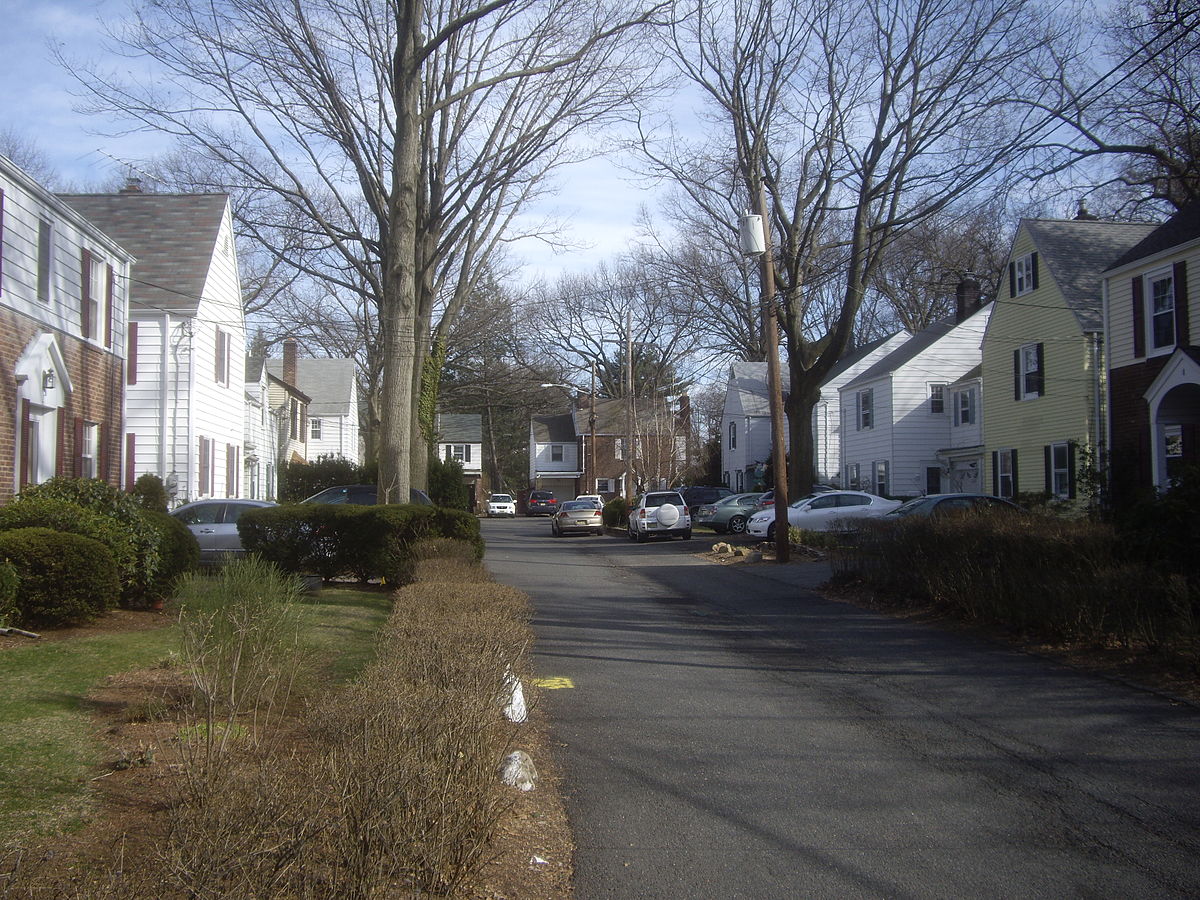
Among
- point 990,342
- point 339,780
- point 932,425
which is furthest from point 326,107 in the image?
point 932,425

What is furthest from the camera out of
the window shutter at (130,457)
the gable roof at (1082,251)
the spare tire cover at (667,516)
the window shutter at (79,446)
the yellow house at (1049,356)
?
the spare tire cover at (667,516)

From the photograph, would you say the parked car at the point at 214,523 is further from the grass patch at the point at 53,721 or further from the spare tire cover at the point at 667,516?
the spare tire cover at the point at 667,516

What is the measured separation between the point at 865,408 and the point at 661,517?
1351cm

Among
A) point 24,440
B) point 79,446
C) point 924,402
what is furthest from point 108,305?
point 924,402

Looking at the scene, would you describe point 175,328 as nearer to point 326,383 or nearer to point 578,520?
point 578,520

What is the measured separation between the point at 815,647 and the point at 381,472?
972cm

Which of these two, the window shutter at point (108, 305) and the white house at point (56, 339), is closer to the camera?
the white house at point (56, 339)

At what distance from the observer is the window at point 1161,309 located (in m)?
21.8

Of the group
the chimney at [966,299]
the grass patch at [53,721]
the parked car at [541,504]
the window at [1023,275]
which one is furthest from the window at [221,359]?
the parked car at [541,504]

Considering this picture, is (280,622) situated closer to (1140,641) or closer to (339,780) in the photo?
(339,780)

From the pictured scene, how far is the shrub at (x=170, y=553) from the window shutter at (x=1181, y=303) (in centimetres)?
1971

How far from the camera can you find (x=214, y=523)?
19.0 metres

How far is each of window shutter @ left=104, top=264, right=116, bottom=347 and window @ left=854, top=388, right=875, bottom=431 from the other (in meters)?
30.0

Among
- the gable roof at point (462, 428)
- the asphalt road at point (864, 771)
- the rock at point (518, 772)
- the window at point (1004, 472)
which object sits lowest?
the asphalt road at point (864, 771)
